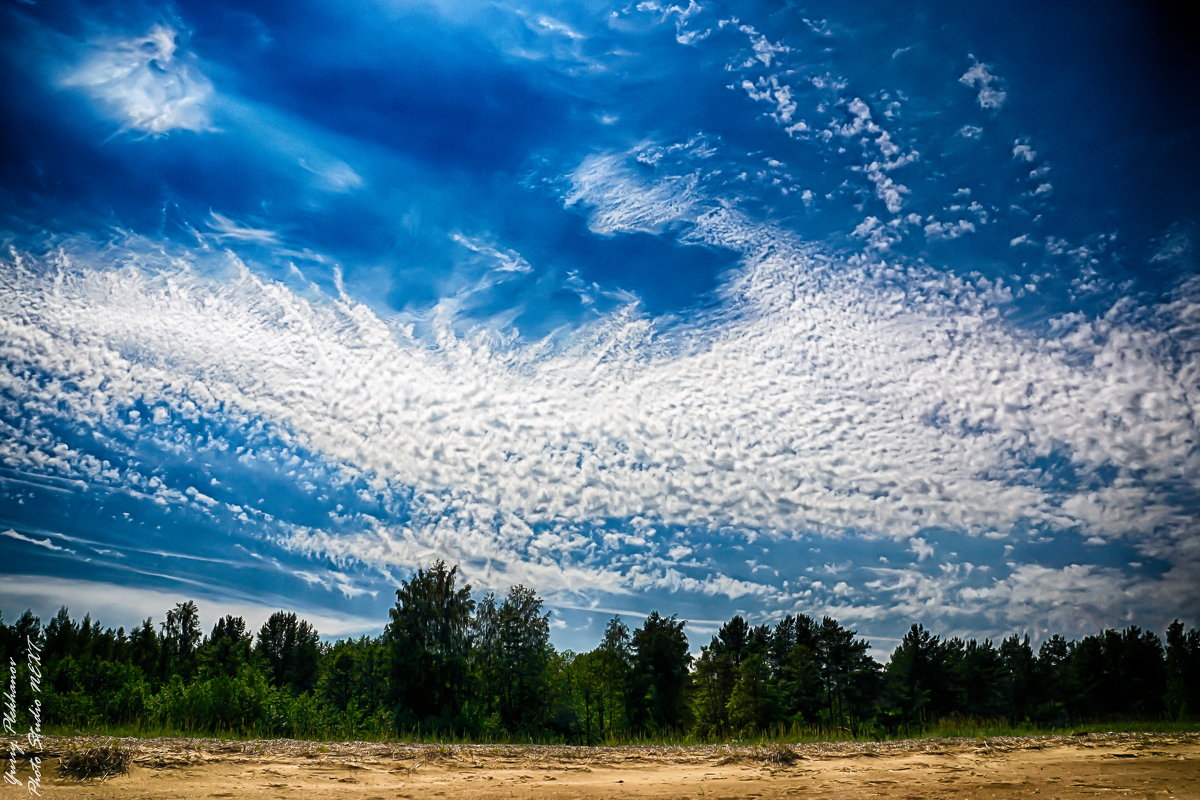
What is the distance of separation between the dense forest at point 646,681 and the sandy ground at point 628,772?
15.6 m

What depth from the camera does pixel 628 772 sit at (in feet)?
51.3

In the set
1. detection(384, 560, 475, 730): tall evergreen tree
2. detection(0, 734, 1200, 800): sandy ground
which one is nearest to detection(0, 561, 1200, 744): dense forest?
detection(384, 560, 475, 730): tall evergreen tree

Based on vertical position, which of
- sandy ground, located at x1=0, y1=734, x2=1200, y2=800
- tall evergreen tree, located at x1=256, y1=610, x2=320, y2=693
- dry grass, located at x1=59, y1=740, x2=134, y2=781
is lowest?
tall evergreen tree, located at x1=256, y1=610, x2=320, y2=693

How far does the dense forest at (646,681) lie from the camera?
45.6 metres

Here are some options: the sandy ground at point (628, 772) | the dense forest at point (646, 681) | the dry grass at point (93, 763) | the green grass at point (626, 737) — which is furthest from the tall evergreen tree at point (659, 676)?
the dry grass at point (93, 763)

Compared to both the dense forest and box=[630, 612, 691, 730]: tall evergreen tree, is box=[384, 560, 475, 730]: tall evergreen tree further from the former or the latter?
box=[630, 612, 691, 730]: tall evergreen tree

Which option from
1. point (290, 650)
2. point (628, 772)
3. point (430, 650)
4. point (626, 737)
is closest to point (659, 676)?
point (430, 650)

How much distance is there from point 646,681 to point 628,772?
154 ft

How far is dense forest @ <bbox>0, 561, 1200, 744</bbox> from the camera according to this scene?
4562 centimetres

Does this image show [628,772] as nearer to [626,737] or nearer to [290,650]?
[626,737]

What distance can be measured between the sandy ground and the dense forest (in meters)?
15.6

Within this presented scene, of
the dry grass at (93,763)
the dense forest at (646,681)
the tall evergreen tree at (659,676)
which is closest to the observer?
the dry grass at (93,763)

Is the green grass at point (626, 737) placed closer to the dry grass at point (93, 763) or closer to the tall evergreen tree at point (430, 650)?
the dry grass at point (93, 763)

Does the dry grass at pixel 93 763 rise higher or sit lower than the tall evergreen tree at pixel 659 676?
higher
